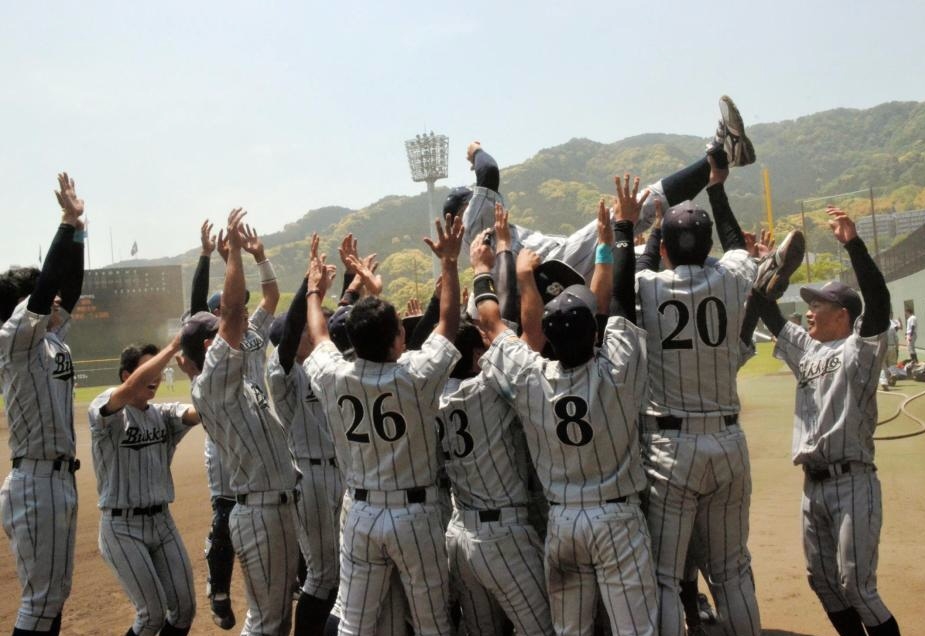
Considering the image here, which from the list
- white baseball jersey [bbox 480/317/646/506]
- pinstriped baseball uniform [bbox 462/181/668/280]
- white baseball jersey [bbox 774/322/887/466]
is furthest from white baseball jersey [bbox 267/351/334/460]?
white baseball jersey [bbox 774/322/887/466]

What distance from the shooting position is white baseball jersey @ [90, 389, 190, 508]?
16.7ft

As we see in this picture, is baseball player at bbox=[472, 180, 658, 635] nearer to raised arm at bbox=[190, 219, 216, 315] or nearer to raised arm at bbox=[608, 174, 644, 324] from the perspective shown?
raised arm at bbox=[608, 174, 644, 324]

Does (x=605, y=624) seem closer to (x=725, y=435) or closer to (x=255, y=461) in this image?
(x=725, y=435)

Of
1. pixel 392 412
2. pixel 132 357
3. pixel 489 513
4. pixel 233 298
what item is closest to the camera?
pixel 392 412

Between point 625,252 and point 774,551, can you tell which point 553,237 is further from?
point 774,551

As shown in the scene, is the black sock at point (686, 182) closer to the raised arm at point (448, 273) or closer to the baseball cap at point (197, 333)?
the raised arm at point (448, 273)

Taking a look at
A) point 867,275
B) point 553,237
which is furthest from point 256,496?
point 867,275

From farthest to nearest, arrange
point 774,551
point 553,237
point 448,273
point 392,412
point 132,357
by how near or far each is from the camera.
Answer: point 774,551, point 132,357, point 553,237, point 448,273, point 392,412

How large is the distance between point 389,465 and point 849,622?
2.70m

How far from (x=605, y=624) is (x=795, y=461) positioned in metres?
1.53

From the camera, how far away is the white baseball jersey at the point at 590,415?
12.1 ft

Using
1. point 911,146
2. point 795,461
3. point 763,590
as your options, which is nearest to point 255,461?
point 795,461

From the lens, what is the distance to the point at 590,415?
3680 mm

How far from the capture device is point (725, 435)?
4.07m
